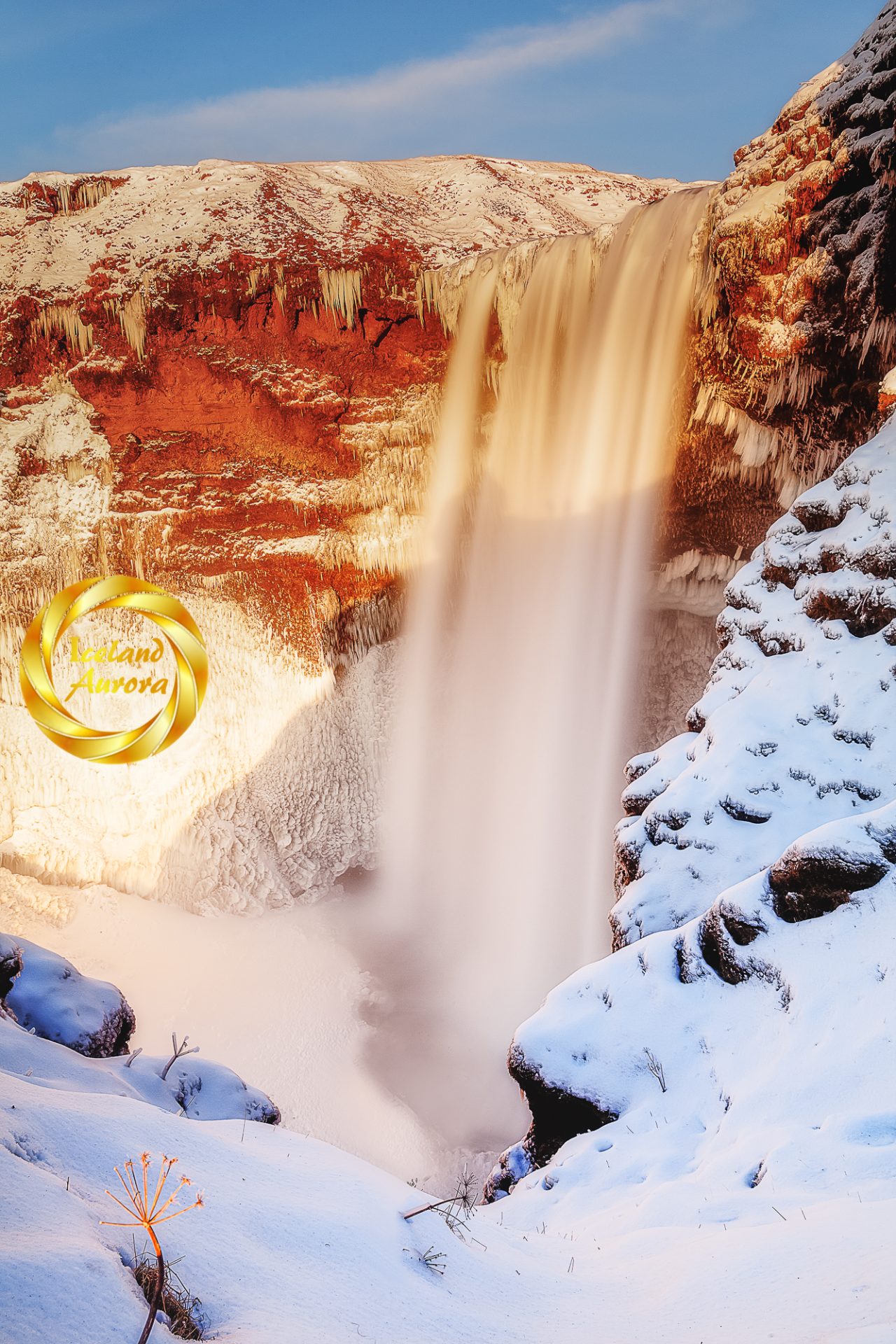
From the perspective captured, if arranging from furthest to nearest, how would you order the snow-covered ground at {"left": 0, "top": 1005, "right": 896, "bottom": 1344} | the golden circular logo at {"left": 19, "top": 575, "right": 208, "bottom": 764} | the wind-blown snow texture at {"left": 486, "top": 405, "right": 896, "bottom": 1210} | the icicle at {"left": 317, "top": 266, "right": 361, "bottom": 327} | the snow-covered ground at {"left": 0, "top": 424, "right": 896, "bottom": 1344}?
the golden circular logo at {"left": 19, "top": 575, "right": 208, "bottom": 764} < the icicle at {"left": 317, "top": 266, "right": 361, "bottom": 327} < the wind-blown snow texture at {"left": 486, "top": 405, "right": 896, "bottom": 1210} < the snow-covered ground at {"left": 0, "top": 424, "right": 896, "bottom": 1344} < the snow-covered ground at {"left": 0, "top": 1005, "right": 896, "bottom": 1344}

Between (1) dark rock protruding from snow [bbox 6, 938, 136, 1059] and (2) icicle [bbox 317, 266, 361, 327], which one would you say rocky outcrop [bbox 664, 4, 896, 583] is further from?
(1) dark rock protruding from snow [bbox 6, 938, 136, 1059]

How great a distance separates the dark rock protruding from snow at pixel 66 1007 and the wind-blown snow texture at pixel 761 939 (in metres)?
3.46

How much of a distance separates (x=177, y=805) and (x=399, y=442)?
24.5 ft

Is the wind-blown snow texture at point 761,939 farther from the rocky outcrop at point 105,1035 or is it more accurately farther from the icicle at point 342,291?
the icicle at point 342,291

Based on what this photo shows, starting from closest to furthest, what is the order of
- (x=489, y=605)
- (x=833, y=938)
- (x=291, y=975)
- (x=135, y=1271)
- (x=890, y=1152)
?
Result: (x=135, y=1271) < (x=890, y=1152) < (x=833, y=938) < (x=291, y=975) < (x=489, y=605)

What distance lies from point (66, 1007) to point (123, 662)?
8.19m

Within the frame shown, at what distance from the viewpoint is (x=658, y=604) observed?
12305mm

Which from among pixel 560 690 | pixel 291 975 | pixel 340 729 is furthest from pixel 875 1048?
pixel 340 729

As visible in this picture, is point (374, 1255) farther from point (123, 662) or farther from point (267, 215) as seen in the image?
point (267, 215)

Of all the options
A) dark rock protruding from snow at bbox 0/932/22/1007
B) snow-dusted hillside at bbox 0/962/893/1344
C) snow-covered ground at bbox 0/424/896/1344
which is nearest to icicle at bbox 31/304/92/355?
dark rock protruding from snow at bbox 0/932/22/1007

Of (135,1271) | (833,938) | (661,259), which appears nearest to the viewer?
(135,1271)

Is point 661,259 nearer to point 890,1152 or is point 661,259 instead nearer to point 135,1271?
point 890,1152

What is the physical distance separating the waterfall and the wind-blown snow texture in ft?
11.7

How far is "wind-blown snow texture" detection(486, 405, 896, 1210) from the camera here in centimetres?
379
